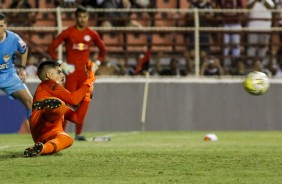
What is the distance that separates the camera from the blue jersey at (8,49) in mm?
16094

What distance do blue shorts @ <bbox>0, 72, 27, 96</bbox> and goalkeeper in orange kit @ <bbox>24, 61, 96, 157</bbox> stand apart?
369 centimetres

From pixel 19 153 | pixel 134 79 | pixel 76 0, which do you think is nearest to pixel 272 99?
pixel 134 79

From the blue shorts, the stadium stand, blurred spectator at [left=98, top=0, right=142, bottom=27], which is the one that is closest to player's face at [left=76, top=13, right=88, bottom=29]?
the blue shorts

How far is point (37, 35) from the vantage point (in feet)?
85.4

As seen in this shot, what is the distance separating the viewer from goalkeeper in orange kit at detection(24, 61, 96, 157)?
40.0 feet

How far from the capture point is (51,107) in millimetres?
12117

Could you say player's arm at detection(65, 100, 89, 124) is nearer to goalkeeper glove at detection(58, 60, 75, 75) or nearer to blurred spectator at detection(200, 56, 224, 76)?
goalkeeper glove at detection(58, 60, 75, 75)

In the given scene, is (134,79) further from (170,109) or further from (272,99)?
(272,99)

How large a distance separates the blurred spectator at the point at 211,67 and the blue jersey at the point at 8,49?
8.98 m

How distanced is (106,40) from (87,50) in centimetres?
688

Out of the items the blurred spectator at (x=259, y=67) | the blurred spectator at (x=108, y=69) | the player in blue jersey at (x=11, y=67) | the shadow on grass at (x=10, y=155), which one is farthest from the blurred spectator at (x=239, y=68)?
the shadow on grass at (x=10, y=155)

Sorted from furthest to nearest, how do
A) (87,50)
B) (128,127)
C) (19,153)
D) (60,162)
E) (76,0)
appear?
(76,0), (128,127), (87,50), (19,153), (60,162)

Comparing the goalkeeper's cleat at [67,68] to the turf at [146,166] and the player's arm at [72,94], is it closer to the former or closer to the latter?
the turf at [146,166]

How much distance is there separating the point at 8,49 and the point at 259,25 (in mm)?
10863
